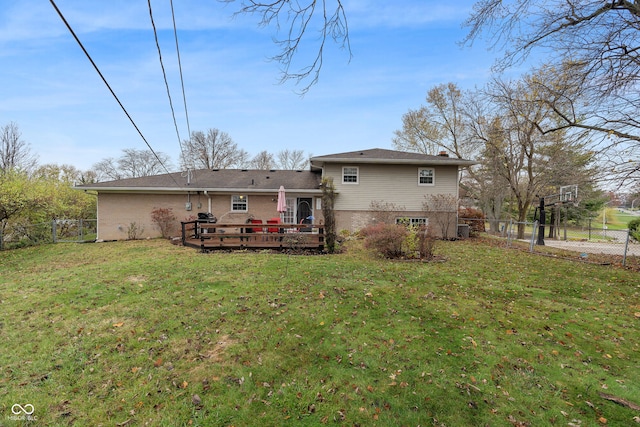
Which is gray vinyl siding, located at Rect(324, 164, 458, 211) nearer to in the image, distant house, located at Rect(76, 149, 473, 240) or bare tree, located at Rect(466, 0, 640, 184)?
distant house, located at Rect(76, 149, 473, 240)

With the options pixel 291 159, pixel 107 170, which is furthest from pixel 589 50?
pixel 107 170

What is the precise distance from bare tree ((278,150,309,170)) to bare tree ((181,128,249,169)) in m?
5.53

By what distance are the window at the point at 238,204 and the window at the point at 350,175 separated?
552cm

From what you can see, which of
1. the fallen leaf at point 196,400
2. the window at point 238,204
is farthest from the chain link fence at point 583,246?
the window at point 238,204

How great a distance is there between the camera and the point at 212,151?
3712cm

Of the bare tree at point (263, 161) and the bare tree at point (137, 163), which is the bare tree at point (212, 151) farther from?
the bare tree at point (137, 163)

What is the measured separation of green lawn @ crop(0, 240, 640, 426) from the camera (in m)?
2.80

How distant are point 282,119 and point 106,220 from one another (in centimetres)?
1144

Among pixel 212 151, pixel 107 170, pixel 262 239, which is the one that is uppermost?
pixel 212 151

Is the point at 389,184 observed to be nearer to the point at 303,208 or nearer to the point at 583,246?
the point at 303,208

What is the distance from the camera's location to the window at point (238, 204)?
15.1 meters

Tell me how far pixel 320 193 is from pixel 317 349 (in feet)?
37.2

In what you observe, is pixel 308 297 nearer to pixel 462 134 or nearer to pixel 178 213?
pixel 178 213

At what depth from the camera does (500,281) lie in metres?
6.94
